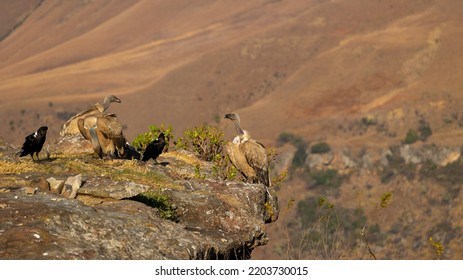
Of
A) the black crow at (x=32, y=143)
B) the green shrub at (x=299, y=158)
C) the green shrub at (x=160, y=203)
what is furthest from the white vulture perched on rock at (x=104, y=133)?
the green shrub at (x=299, y=158)

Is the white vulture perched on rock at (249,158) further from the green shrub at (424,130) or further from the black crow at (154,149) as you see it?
the green shrub at (424,130)

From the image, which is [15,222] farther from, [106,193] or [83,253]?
[106,193]

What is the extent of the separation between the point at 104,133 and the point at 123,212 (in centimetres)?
670

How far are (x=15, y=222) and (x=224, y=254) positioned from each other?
12.0 ft

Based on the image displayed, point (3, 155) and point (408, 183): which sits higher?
point (3, 155)

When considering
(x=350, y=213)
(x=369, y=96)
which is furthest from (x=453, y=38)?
(x=350, y=213)

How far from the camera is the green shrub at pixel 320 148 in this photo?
16138cm

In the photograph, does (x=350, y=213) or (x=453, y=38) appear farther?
(x=453, y=38)

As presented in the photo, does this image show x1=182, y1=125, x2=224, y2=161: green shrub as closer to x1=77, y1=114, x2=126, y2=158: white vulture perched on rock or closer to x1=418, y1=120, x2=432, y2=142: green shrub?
x1=77, y1=114, x2=126, y2=158: white vulture perched on rock

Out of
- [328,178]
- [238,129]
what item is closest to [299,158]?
[328,178]

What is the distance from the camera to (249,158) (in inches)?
834

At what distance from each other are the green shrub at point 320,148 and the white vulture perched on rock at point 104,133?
5569 inches

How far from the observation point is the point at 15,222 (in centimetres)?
1149

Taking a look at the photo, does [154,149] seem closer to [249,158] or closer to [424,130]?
[249,158]
